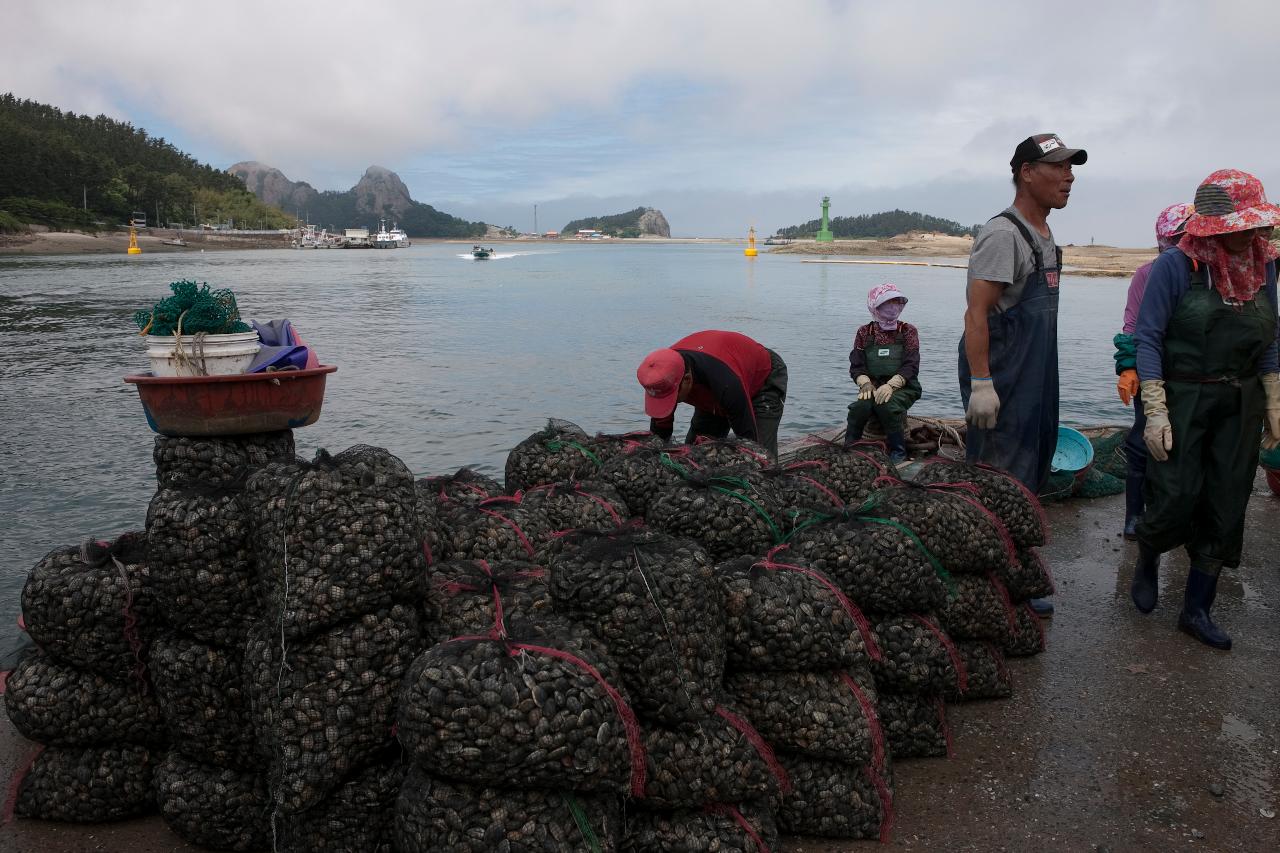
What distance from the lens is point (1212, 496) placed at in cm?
409

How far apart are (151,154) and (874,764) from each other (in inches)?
6036

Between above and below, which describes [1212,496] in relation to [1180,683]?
above

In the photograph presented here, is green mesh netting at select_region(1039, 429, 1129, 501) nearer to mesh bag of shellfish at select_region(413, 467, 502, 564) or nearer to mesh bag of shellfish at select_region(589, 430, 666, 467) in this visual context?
mesh bag of shellfish at select_region(589, 430, 666, 467)

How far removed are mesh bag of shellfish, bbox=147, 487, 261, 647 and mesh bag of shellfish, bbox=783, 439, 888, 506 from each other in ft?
8.10

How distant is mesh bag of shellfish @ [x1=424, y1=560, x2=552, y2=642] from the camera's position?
263 cm

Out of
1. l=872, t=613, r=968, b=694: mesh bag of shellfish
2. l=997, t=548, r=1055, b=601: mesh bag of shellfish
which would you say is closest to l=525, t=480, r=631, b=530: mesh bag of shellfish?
l=872, t=613, r=968, b=694: mesh bag of shellfish

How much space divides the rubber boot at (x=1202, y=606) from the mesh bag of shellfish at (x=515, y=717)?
3.29 m

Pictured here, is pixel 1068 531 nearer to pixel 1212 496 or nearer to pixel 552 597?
Answer: pixel 1212 496

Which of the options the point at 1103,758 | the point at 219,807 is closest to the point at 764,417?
the point at 1103,758

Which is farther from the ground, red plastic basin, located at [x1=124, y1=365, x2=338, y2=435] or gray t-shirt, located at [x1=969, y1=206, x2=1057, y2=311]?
gray t-shirt, located at [x1=969, y1=206, x2=1057, y2=311]

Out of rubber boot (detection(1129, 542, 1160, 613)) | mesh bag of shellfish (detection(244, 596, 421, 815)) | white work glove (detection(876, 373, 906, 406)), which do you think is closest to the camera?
mesh bag of shellfish (detection(244, 596, 421, 815))

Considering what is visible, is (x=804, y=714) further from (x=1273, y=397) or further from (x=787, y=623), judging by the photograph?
(x=1273, y=397)

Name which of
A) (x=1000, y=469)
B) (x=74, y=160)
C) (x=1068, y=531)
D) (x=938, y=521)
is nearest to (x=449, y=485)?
(x=938, y=521)

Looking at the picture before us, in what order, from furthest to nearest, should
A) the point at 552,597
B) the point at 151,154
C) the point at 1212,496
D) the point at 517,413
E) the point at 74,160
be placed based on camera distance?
the point at 151,154 → the point at 74,160 → the point at 517,413 → the point at 1212,496 → the point at 552,597
